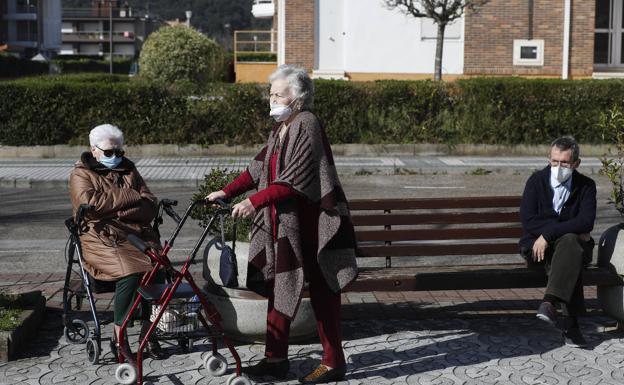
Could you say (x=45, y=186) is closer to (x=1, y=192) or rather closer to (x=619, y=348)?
(x=1, y=192)

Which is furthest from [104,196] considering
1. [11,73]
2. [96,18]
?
[96,18]

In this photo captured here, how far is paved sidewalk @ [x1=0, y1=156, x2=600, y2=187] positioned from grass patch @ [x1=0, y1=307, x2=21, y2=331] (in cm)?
960

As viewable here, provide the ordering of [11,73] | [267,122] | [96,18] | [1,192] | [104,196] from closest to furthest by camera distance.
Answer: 1. [104,196]
2. [1,192]
3. [267,122]
4. [11,73]
5. [96,18]

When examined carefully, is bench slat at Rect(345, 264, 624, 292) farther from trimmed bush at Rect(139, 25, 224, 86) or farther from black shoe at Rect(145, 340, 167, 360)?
trimmed bush at Rect(139, 25, 224, 86)

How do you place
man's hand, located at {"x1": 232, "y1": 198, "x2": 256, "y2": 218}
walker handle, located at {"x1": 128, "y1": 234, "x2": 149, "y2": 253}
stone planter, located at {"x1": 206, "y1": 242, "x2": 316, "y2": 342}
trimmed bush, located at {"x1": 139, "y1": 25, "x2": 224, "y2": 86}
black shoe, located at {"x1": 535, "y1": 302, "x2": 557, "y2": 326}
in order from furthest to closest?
trimmed bush, located at {"x1": 139, "y1": 25, "x2": 224, "y2": 86}
black shoe, located at {"x1": 535, "y1": 302, "x2": 557, "y2": 326}
stone planter, located at {"x1": 206, "y1": 242, "x2": 316, "y2": 342}
walker handle, located at {"x1": 128, "y1": 234, "x2": 149, "y2": 253}
man's hand, located at {"x1": 232, "y1": 198, "x2": 256, "y2": 218}

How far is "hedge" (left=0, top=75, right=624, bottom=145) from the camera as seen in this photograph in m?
20.1

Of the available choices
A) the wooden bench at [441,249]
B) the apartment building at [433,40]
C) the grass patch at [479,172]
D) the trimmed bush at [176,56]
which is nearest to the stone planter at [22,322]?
the wooden bench at [441,249]

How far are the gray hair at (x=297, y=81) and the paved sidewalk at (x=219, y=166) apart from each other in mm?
10665

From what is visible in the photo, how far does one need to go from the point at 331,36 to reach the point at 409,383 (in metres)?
25.1

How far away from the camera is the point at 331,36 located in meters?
30.3

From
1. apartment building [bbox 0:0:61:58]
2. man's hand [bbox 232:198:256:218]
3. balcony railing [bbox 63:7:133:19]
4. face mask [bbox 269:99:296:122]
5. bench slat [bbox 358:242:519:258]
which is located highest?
balcony railing [bbox 63:7:133:19]

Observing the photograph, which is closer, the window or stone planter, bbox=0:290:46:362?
stone planter, bbox=0:290:46:362

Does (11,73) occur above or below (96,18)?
below

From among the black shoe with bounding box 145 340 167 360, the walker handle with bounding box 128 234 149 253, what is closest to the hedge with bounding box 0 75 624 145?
the black shoe with bounding box 145 340 167 360
